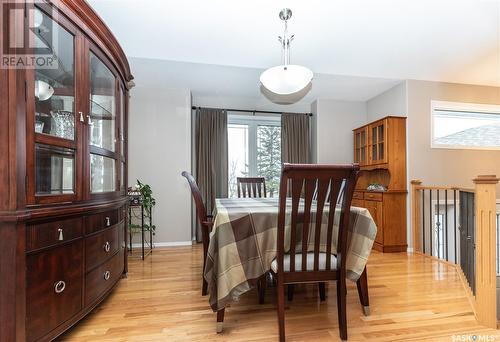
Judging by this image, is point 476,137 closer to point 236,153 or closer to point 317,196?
point 236,153

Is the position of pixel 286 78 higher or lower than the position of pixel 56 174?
higher

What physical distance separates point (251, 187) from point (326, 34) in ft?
6.56

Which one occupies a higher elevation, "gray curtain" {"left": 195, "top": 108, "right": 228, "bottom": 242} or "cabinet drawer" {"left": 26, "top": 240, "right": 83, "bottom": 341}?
"gray curtain" {"left": 195, "top": 108, "right": 228, "bottom": 242}

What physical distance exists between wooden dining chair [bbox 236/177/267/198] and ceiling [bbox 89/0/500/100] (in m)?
1.46

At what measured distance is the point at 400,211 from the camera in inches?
133

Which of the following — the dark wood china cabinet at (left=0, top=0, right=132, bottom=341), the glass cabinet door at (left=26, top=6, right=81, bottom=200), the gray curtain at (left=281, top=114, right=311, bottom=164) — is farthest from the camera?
the gray curtain at (left=281, top=114, right=311, bottom=164)

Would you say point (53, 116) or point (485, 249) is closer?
point (53, 116)

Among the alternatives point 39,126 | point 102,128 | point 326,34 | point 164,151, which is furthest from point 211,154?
point 39,126

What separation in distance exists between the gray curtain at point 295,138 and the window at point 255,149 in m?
0.19

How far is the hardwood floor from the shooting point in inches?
60.1

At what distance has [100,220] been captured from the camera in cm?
181

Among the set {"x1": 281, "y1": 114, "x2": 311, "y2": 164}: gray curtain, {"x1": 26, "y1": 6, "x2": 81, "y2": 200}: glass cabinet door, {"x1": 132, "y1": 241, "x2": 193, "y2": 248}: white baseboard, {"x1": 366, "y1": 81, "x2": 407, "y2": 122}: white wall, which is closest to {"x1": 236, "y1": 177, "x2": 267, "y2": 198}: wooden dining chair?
{"x1": 281, "y1": 114, "x2": 311, "y2": 164}: gray curtain

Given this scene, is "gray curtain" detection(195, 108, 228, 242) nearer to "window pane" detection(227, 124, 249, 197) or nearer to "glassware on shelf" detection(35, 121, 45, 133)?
"window pane" detection(227, 124, 249, 197)

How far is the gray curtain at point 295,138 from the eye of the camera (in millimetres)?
4273
